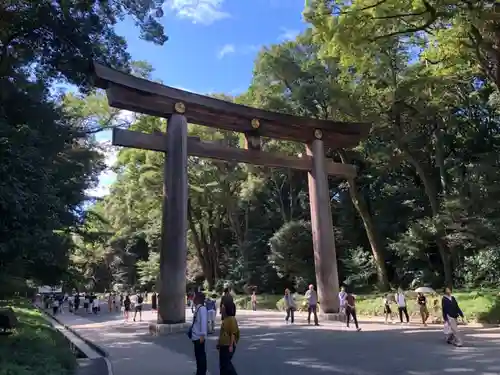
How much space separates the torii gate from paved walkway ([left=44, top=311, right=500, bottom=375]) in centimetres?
242

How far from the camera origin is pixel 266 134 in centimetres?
1681

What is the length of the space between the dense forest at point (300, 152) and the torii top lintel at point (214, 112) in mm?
657

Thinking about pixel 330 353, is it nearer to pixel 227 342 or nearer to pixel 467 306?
pixel 227 342

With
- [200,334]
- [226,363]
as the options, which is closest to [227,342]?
[226,363]

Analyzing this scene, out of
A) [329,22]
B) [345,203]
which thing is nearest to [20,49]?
[329,22]

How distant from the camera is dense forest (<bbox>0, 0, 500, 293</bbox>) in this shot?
947 centimetres

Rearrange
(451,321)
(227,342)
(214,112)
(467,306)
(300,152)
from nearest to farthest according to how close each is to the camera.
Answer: (227,342) < (451,321) < (467,306) < (214,112) < (300,152)

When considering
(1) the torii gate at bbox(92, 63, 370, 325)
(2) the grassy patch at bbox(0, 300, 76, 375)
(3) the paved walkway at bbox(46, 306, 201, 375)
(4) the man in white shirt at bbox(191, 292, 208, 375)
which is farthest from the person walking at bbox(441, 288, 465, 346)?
(2) the grassy patch at bbox(0, 300, 76, 375)

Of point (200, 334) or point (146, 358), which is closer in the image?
point (200, 334)

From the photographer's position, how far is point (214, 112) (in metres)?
15.2

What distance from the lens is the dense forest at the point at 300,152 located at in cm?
947

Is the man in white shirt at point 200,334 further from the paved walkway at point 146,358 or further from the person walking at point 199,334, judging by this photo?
the paved walkway at point 146,358

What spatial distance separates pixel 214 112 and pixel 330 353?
9170mm

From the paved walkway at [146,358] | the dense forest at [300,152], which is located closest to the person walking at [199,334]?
the paved walkway at [146,358]
